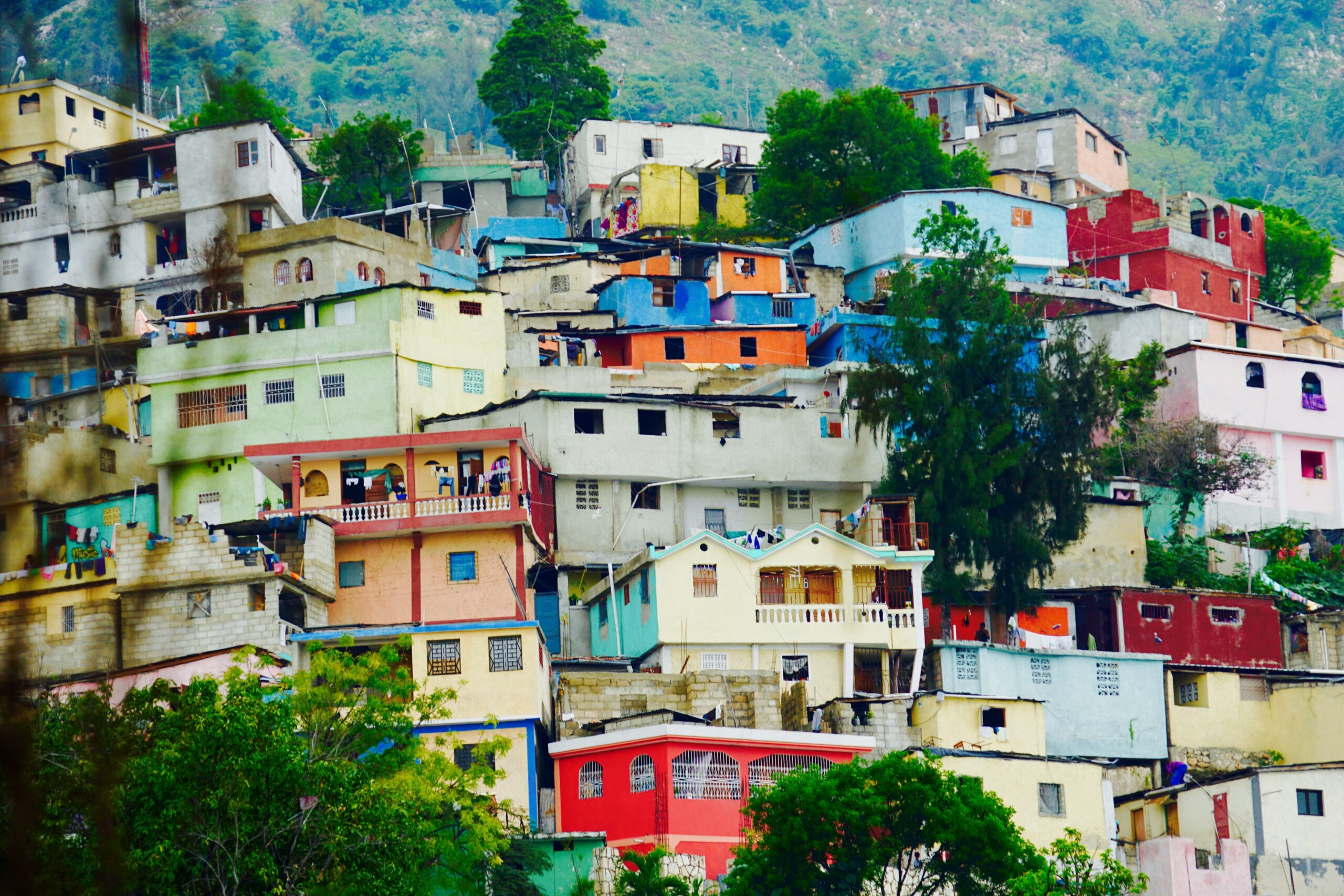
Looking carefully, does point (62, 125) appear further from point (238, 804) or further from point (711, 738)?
point (238, 804)

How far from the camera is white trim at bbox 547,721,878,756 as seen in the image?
97.8 ft

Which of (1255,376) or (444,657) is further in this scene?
(1255,376)

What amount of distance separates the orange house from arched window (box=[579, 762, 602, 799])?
19583 mm

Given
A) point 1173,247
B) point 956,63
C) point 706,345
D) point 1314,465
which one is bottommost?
point 1314,465

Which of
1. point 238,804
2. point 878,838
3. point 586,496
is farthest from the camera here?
point 586,496

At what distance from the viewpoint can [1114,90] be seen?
5901 inches

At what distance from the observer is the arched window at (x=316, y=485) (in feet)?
127

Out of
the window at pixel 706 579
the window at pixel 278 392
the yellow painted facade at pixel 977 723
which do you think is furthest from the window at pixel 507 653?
the window at pixel 278 392

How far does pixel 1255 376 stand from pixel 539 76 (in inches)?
1392

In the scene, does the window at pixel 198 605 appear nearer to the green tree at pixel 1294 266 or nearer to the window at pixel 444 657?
the window at pixel 444 657

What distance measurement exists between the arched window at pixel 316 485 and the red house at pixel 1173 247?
31929 millimetres

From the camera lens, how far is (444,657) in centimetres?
3256

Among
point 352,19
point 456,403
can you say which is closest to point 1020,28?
point 352,19

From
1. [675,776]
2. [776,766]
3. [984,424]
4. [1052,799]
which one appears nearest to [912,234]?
[984,424]
